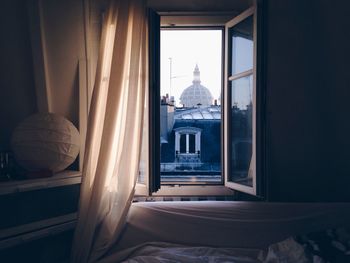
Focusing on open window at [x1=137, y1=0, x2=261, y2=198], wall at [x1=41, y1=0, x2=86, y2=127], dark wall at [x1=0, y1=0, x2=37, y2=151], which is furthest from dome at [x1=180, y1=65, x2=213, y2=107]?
dark wall at [x1=0, y1=0, x2=37, y2=151]

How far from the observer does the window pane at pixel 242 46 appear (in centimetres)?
221

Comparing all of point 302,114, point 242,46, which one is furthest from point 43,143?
point 302,114

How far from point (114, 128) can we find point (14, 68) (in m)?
0.84

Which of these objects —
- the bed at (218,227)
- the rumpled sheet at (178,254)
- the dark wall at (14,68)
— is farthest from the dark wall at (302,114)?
the dark wall at (14,68)

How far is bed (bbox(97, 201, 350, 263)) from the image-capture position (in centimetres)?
182

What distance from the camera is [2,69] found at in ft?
6.71

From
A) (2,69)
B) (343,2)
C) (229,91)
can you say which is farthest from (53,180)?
(343,2)

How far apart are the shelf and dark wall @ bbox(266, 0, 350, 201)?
143 centimetres

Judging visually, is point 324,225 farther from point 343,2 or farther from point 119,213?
point 343,2

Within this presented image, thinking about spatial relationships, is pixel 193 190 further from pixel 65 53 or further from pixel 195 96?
pixel 195 96

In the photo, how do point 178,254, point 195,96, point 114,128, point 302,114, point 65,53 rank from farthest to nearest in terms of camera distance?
point 195,96
point 302,114
point 65,53
point 114,128
point 178,254

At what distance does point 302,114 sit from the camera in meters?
2.34

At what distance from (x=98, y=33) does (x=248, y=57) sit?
3.69ft

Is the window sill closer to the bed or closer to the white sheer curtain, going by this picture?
the bed
